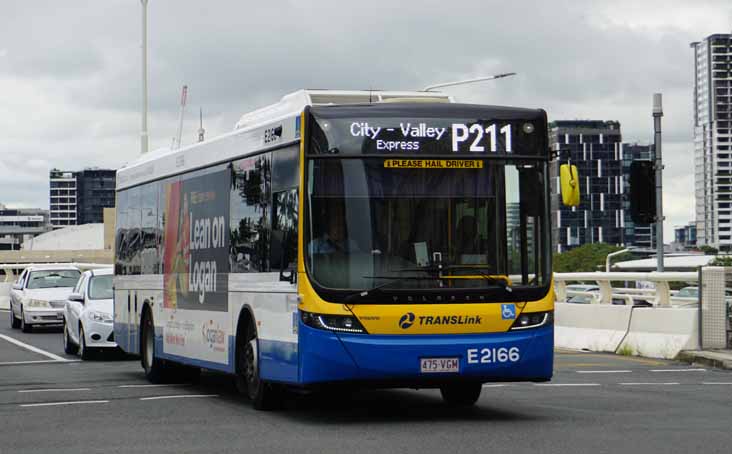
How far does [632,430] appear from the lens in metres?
11.6

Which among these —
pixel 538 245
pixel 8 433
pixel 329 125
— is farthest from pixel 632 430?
pixel 8 433

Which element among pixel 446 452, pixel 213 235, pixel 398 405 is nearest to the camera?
pixel 446 452

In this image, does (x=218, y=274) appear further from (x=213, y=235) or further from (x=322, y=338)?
(x=322, y=338)

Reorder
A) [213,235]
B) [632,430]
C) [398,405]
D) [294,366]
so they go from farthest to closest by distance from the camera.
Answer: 1. [213,235]
2. [398,405]
3. [294,366]
4. [632,430]

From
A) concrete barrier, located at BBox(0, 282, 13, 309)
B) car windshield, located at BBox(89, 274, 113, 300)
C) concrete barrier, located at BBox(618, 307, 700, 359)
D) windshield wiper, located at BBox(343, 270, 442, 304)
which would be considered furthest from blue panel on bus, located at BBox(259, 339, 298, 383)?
concrete barrier, located at BBox(0, 282, 13, 309)

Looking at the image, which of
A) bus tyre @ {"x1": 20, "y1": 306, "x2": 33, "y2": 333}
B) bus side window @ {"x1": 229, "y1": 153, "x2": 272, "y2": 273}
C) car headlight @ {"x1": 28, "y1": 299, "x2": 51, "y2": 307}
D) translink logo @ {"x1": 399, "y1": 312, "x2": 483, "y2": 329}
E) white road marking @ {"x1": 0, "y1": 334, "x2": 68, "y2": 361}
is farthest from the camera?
bus tyre @ {"x1": 20, "y1": 306, "x2": 33, "y2": 333}

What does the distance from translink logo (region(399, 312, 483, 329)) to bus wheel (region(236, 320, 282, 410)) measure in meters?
1.78

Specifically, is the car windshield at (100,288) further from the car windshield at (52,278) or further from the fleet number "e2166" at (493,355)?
the fleet number "e2166" at (493,355)

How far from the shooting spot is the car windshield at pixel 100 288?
24984 millimetres

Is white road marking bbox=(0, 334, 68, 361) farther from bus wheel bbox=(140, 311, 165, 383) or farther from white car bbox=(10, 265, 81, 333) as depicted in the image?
bus wheel bbox=(140, 311, 165, 383)

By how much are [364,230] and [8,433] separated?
11.1ft

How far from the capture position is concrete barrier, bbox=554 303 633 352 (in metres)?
23.9

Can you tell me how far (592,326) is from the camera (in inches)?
987

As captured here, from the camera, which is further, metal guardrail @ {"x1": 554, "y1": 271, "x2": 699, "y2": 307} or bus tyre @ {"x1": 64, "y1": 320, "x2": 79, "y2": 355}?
bus tyre @ {"x1": 64, "y1": 320, "x2": 79, "y2": 355}
